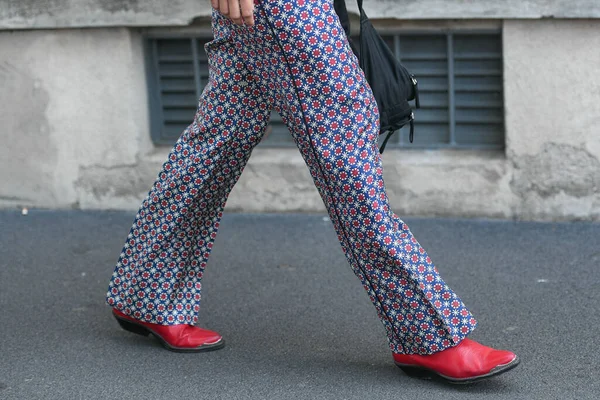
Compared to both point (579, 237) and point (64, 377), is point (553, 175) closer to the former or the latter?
point (579, 237)

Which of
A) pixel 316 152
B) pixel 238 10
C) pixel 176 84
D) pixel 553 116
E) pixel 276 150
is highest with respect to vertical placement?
pixel 238 10

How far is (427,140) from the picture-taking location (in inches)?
192

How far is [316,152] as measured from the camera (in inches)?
109

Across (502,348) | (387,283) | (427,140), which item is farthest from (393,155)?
(387,283)

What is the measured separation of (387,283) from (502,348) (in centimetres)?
62

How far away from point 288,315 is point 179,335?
0.49 meters

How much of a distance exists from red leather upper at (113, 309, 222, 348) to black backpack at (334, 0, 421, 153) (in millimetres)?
953

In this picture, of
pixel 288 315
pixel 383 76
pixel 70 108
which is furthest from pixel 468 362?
pixel 70 108

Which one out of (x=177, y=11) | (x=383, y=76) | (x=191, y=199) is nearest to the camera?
(x=383, y=76)

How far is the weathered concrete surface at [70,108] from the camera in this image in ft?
16.3

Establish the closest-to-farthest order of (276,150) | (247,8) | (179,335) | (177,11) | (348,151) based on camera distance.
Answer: (247,8) → (348,151) → (179,335) → (177,11) → (276,150)

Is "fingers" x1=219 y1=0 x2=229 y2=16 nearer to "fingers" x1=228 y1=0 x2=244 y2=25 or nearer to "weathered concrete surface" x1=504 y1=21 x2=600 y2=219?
"fingers" x1=228 y1=0 x2=244 y2=25

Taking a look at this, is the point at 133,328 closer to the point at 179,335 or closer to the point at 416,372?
the point at 179,335

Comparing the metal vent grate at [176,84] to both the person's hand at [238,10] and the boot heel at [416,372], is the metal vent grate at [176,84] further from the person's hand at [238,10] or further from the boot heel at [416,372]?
the person's hand at [238,10]
